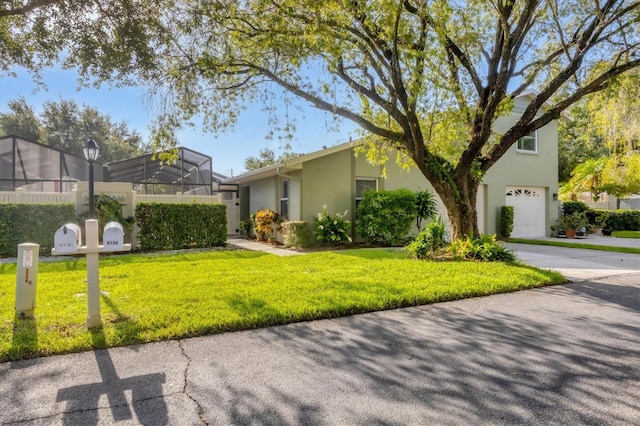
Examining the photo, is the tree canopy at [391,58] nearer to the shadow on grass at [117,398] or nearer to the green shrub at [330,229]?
the green shrub at [330,229]

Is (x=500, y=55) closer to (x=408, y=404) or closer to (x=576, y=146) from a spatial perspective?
(x=408, y=404)

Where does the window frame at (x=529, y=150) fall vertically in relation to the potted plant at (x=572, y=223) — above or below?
above

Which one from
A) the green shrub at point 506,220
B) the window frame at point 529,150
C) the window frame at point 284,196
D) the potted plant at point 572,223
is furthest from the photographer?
the potted plant at point 572,223

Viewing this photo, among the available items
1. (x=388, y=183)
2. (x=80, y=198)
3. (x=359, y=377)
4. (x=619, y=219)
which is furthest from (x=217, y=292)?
(x=619, y=219)

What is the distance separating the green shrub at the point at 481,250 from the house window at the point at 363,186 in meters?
4.46

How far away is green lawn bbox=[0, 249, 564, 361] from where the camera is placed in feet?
12.8

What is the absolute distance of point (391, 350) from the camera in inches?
141

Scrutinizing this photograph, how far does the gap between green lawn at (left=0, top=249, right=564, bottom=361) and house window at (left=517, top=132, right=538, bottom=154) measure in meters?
9.59

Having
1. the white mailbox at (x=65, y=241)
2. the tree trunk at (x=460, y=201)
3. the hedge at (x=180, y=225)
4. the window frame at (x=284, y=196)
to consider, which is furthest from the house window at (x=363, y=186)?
the white mailbox at (x=65, y=241)

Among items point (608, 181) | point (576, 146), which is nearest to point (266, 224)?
point (608, 181)

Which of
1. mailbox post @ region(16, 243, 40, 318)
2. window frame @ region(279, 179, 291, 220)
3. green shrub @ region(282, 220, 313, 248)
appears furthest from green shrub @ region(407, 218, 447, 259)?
mailbox post @ region(16, 243, 40, 318)

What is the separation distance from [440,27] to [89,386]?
279 inches

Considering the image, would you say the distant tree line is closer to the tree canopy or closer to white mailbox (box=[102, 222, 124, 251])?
the tree canopy

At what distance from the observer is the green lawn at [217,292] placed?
3902mm
